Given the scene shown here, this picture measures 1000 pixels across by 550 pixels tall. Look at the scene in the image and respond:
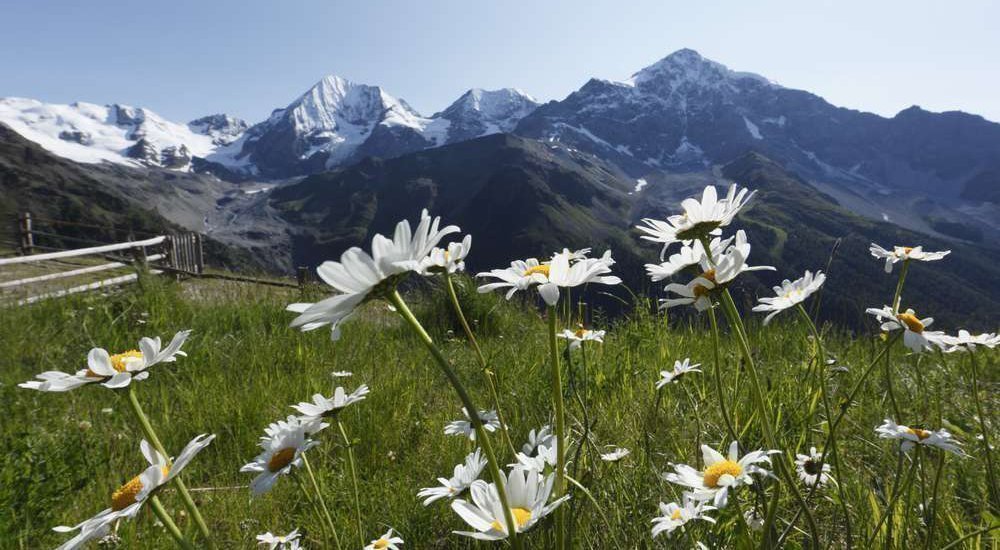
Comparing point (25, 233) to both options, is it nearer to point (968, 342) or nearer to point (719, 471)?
point (719, 471)

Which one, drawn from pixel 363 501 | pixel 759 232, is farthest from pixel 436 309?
pixel 759 232

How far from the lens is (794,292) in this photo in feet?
4.23

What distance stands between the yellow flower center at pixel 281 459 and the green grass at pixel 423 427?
0.65 metres

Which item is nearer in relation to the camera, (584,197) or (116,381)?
(116,381)

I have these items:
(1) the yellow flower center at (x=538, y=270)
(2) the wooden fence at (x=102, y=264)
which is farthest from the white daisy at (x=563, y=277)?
(2) the wooden fence at (x=102, y=264)

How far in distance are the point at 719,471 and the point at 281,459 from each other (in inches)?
40.0

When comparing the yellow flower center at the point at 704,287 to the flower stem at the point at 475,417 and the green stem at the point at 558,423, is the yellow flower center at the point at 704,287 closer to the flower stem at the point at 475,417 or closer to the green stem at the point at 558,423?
the green stem at the point at 558,423

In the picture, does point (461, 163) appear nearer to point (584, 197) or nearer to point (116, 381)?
point (584, 197)

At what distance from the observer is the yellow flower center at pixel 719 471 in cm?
104

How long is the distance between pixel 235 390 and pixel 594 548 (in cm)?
278

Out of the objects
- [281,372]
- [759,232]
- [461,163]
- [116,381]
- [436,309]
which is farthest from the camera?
[461,163]

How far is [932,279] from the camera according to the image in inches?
4281

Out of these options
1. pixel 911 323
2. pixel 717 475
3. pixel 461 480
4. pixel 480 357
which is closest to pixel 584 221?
pixel 911 323

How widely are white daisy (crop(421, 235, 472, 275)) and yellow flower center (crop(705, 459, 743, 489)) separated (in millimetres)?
666
